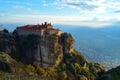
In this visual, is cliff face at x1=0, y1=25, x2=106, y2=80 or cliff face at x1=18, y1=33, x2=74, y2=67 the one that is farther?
cliff face at x1=18, y1=33, x2=74, y2=67

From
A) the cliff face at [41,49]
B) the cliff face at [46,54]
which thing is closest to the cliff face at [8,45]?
the cliff face at [46,54]

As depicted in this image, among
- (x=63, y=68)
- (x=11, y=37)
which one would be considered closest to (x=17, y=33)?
(x=11, y=37)

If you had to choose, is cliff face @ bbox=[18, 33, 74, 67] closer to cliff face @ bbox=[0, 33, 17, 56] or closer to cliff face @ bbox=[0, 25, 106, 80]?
cliff face @ bbox=[0, 25, 106, 80]

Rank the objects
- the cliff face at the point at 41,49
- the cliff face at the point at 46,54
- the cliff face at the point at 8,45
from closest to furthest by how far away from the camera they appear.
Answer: the cliff face at the point at 8,45
the cliff face at the point at 46,54
the cliff face at the point at 41,49

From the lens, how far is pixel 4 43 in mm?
128125

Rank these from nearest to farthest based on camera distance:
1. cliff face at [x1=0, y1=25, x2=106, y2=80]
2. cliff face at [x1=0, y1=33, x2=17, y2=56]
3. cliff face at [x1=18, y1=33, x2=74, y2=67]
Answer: cliff face at [x1=0, y1=33, x2=17, y2=56]
cliff face at [x1=0, y1=25, x2=106, y2=80]
cliff face at [x1=18, y1=33, x2=74, y2=67]

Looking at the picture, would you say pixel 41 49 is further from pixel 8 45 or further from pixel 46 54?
pixel 8 45

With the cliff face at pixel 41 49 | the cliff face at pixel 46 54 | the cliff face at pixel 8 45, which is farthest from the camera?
the cliff face at pixel 41 49

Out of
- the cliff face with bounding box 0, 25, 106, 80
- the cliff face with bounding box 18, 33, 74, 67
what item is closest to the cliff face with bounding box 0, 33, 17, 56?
the cliff face with bounding box 0, 25, 106, 80

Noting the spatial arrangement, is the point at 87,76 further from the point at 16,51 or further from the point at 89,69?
the point at 16,51

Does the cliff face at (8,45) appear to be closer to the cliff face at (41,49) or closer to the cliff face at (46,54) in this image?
the cliff face at (46,54)

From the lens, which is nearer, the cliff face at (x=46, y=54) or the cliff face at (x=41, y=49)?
the cliff face at (x=46, y=54)

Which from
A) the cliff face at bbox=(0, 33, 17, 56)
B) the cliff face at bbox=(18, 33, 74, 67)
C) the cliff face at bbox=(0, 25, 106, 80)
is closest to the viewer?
the cliff face at bbox=(0, 33, 17, 56)

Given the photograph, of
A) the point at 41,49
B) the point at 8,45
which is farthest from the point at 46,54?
the point at 8,45
